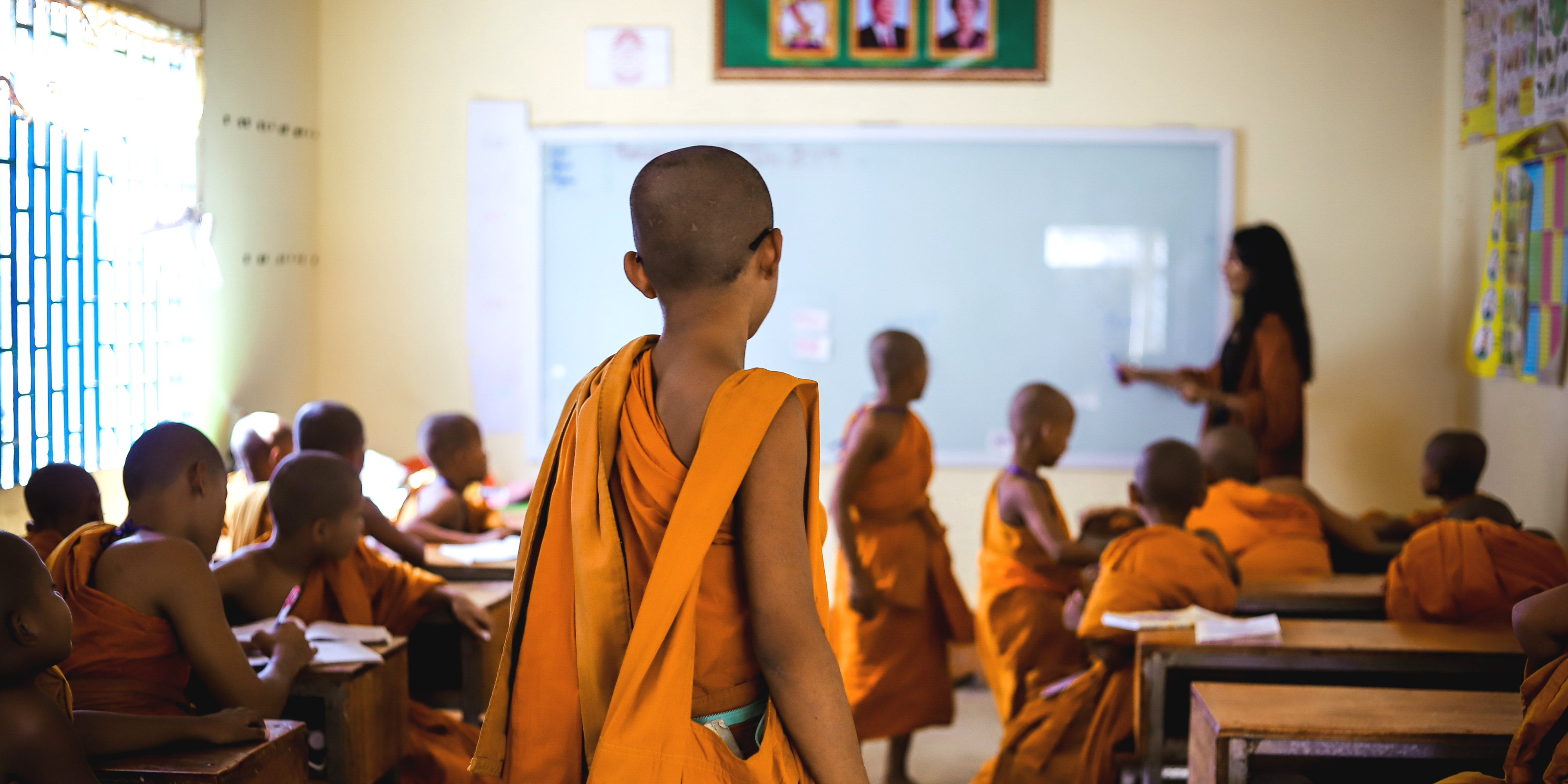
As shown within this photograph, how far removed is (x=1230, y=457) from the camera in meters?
3.55

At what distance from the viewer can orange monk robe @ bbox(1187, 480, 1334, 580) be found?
3152 millimetres

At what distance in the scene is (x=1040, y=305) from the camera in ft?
15.0

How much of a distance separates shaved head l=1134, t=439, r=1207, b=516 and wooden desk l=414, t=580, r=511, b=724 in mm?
1505

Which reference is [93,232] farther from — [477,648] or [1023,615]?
[1023,615]

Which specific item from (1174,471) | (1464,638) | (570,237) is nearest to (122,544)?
(1174,471)

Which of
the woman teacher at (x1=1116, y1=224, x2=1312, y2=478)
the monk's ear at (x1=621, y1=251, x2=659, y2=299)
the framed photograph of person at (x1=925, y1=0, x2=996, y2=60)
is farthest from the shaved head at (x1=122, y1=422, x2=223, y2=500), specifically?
the woman teacher at (x1=1116, y1=224, x2=1312, y2=478)

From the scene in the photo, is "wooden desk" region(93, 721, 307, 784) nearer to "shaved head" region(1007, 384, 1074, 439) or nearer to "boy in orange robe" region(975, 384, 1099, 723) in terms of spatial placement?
"boy in orange robe" region(975, 384, 1099, 723)

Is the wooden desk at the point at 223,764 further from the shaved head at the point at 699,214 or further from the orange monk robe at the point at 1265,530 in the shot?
the orange monk robe at the point at 1265,530

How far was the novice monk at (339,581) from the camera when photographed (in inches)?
93.0

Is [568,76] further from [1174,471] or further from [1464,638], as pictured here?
[1464,638]

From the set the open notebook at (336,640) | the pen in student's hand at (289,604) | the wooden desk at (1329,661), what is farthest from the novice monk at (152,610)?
the wooden desk at (1329,661)

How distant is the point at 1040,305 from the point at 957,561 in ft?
3.42

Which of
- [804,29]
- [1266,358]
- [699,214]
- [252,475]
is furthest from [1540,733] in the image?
[804,29]

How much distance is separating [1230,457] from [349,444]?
2498 mm
